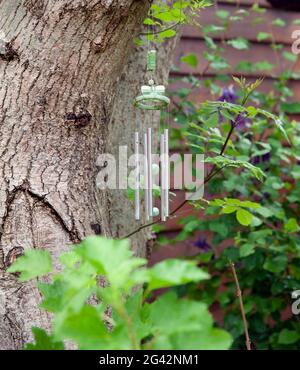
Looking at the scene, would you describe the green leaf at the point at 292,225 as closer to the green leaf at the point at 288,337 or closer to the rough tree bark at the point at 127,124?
the green leaf at the point at 288,337

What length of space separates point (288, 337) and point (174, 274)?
1.77 m

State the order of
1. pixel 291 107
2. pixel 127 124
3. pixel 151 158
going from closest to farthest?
pixel 151 158 < pixel 127 124 < pixel 291 107

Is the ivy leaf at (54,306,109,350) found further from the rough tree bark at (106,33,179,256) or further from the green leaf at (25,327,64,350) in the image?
the rough tree bark at (106,33,179,256)

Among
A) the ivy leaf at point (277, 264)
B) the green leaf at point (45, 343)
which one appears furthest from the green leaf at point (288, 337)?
the green leaf at point (45, 343)

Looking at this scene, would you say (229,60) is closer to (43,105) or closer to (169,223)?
(169,223)

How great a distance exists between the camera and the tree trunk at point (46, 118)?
4.47 feet

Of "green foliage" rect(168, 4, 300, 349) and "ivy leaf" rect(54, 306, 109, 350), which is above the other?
"green foliage" rect(168, 4, 300, 349)

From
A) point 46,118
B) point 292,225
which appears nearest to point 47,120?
point 46,118

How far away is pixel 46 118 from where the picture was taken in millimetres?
1398

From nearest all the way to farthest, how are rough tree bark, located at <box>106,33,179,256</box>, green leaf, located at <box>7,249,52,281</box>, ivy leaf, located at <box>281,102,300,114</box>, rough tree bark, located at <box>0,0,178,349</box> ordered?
green leaf, located at <box>7,249,52,281</box>, rough tree bark, located at <box>0,0,178,349</box>, rough tree bark, located at <box>106,33,179,256</box>, ivy leaf, located at <box>281,102,300,114</box>

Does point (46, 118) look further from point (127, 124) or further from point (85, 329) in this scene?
point (85, 329)

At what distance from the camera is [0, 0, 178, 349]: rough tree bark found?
1.36 m

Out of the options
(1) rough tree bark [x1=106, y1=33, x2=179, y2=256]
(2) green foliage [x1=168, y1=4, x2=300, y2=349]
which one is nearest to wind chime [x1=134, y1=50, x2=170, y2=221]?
(1) rough tree bark [x1=106, y1=33, x2=179, y2=256]

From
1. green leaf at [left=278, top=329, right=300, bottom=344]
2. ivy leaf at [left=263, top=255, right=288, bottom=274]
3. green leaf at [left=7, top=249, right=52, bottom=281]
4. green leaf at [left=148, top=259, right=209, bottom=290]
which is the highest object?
ivy leaf at [left=263, top=255, right=288, bottom=274]
